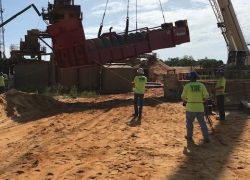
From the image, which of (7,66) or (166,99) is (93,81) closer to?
(166,99)

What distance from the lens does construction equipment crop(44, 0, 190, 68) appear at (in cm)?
2006

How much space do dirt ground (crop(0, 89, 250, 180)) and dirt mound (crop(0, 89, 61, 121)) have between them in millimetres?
130

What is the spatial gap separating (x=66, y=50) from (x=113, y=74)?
904 cm

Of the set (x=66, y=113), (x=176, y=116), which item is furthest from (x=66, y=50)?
(x=176, y=116)

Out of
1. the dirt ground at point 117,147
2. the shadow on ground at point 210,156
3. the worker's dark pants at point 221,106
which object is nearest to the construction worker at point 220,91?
the worker's dark pants at point 221,106

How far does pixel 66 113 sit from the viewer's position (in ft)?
59.2

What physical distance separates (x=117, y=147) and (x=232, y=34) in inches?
770

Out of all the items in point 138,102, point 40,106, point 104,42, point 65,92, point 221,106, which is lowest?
point 40,106

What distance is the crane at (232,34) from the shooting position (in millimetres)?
27641

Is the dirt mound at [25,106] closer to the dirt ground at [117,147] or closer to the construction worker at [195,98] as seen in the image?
the dirt ground at [117,147]

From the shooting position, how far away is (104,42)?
21578 mm

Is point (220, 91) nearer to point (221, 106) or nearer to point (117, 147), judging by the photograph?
point (221, 106)

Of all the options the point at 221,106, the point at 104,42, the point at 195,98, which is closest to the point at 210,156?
the point at 195,98

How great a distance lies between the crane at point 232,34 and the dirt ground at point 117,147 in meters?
11.6
